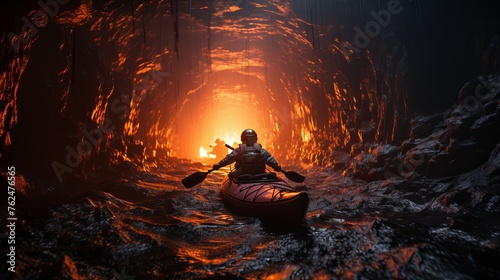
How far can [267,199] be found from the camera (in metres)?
4.61

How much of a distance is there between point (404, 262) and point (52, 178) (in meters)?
8.89

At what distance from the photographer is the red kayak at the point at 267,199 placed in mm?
4127

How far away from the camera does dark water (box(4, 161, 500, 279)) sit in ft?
9.27

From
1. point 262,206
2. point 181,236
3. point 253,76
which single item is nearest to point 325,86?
point 253,76

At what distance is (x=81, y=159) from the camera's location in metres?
9.04

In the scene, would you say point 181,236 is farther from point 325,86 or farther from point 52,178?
point 325,86
